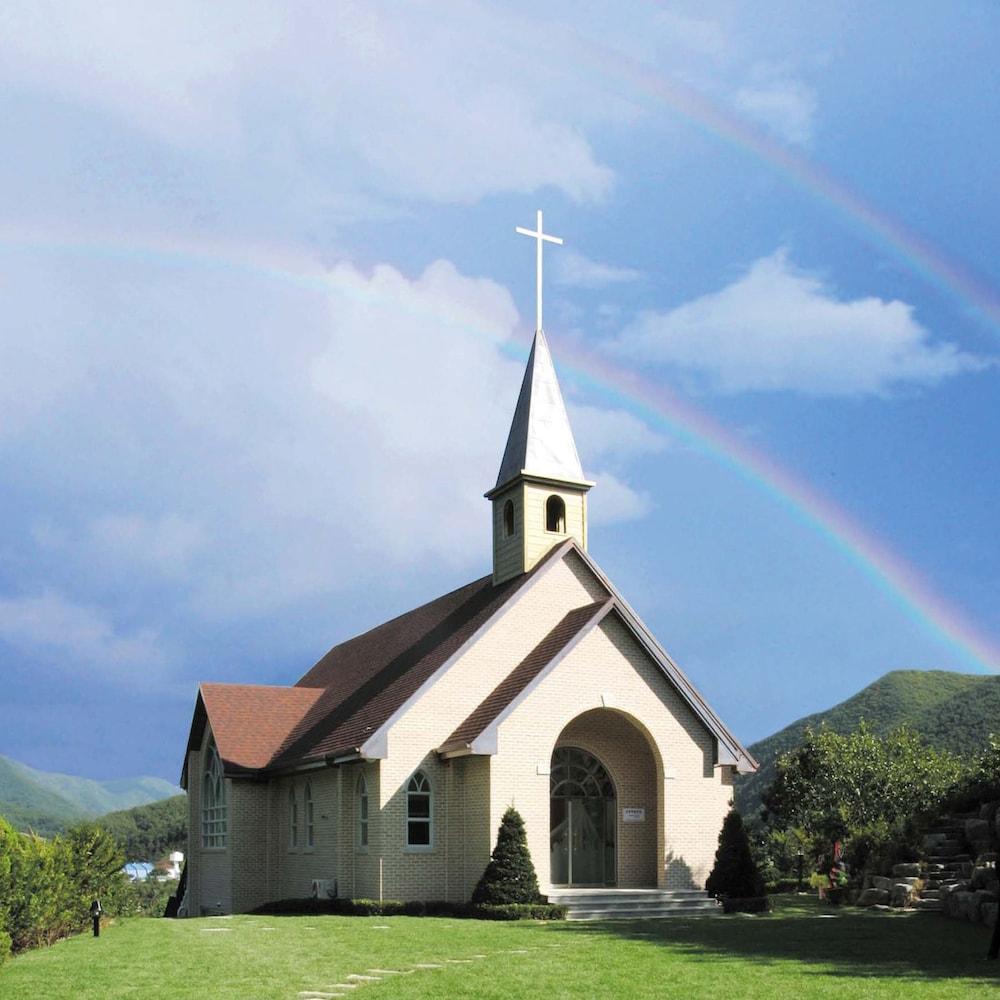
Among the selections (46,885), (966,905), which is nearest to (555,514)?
(966,905)

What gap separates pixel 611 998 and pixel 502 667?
15770 millimetres

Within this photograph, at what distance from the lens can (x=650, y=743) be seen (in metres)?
28.7

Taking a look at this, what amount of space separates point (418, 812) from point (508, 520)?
8.35 metres

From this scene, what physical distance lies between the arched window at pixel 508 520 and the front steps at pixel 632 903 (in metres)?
9.41

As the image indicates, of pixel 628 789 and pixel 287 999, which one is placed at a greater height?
pixel 628 789

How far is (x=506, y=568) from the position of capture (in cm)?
3219

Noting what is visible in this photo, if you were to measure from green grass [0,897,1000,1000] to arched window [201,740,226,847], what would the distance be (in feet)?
40.7

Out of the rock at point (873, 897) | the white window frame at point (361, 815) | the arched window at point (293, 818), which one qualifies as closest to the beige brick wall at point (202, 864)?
the arched window at point (293, 818)

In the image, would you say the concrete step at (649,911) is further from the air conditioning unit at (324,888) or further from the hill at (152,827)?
the hill at (152,827)

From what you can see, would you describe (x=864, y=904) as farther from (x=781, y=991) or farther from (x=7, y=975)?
(x=7, y=975)

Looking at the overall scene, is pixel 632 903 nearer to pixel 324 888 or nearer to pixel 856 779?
pixel 324 888

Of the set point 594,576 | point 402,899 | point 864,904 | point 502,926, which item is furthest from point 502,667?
point 864,904

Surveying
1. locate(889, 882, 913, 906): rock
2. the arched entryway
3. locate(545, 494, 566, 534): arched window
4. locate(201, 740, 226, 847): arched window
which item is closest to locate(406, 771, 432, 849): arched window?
the arched entryway

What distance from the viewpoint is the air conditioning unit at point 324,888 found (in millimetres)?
28938
